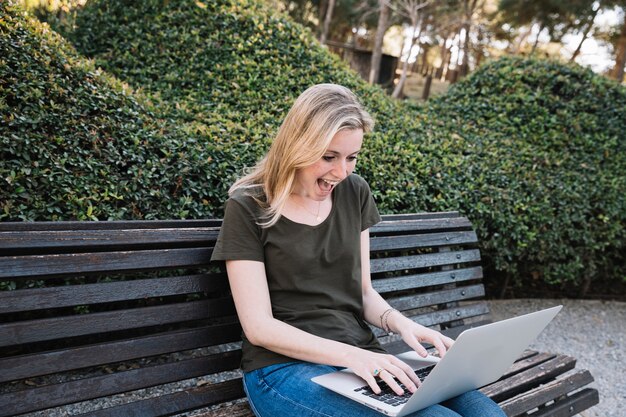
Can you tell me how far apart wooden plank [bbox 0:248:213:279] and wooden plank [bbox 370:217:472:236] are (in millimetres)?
1001

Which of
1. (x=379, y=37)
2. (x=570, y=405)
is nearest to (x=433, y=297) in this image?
(x=570, y=405)

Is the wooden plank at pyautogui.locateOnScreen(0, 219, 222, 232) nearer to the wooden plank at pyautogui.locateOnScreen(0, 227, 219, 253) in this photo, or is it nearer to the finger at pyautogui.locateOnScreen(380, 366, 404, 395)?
the wooden plank at pyautogui.locateOnScreen(0, 227, 219, 253)

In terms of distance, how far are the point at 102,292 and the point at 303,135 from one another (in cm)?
86

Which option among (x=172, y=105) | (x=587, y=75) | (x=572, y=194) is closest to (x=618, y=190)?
(x=572, y=194)

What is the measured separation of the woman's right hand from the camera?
5.69 ft

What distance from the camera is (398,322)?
2.23m

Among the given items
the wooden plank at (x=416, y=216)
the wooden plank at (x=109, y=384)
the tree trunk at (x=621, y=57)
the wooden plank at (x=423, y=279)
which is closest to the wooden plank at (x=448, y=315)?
the wooden plank at (x=423, y=279)

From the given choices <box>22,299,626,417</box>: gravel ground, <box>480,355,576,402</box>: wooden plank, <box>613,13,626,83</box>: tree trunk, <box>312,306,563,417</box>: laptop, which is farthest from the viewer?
<box>613,13,626,83</box>: tree trunk

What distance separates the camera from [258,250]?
200cm

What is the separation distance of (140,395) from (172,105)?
1903 millimetres

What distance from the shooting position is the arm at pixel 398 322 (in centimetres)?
211

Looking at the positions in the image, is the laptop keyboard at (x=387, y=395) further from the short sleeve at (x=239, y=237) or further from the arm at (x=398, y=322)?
the short sleeve at (x=239, y=237)

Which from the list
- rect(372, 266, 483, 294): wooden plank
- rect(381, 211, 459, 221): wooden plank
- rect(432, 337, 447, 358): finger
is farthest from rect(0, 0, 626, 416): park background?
rect(432, 337, 447, 358): finger

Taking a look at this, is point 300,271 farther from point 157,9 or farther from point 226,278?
point 157,9
